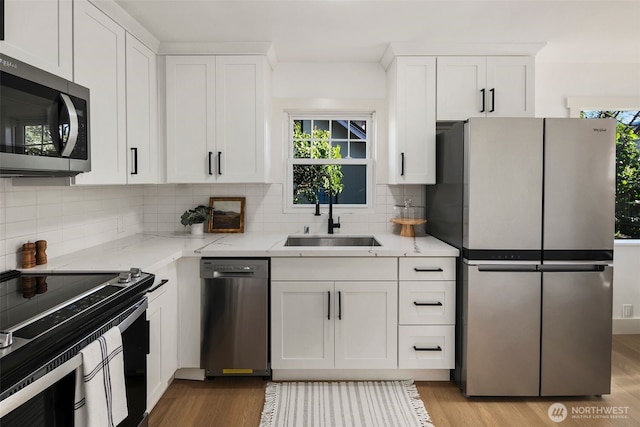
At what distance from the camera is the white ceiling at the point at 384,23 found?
2406 millimetres

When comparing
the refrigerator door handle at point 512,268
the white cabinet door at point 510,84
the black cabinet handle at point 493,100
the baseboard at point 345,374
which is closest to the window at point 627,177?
the white cabinet door at point 510,84

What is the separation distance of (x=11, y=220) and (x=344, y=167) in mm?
2361

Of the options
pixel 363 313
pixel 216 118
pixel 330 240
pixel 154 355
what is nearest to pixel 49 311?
pixel 154 355

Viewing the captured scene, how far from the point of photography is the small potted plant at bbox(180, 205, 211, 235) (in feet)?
10.6

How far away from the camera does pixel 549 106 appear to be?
3.58 m

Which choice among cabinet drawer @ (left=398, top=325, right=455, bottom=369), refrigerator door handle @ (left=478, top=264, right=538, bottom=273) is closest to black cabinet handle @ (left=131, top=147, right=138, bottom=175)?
cabinet drawer @ (left=398, top=325, right=455, bottom=369)

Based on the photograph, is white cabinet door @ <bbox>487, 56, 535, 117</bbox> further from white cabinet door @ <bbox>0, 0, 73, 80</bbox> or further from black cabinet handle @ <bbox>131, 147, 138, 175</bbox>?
white cabinet door @ <bbox>0, 0, 73, 80</bbox>

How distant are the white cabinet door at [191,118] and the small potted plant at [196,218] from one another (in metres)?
0.30

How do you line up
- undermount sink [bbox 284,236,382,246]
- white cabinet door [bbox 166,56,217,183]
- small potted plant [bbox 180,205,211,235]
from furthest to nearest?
undermount sink [bbox 284,236,382,246], small potted plant [bbox 180,205,211,235], white cabinet door [bbox 166,56,217,183]

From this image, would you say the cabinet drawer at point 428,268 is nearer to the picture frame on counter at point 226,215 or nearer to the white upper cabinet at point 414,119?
the white upper cabinet at point 414,119

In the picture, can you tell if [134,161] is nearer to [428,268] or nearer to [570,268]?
[428,268]

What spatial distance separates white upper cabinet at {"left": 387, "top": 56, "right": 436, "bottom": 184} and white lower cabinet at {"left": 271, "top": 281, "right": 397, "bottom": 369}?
89 cm

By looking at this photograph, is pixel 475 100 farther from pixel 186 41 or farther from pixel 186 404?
pixel 186 404

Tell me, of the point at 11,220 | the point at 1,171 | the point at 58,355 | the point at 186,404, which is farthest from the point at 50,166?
the point at 186,404
